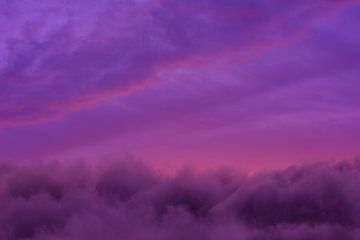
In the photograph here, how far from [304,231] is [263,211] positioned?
1889 centimetres

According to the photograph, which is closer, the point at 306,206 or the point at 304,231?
the point at 304,231

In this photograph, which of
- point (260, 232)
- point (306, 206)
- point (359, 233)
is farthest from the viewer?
point (306, 206)

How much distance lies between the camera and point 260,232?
63.8 meters

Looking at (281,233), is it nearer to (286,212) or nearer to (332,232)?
(332,232)

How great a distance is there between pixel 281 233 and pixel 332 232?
18.9ft

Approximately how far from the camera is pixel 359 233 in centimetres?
5928

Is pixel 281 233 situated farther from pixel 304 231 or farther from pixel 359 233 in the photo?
pixel 359 233

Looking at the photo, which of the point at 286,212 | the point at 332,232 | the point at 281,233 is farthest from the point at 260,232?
the point at 286,212

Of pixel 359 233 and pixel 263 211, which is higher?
pixel 263 211

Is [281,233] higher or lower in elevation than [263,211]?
lower

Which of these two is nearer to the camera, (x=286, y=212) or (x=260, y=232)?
(x=260, y=232)

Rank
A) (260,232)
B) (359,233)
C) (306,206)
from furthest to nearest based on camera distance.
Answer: (306,206) → (260,232) → (359,233)

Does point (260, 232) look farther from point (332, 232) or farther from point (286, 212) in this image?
point (286, 212)

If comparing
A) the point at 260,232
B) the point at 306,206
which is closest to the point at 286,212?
the point at 306,206
